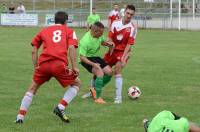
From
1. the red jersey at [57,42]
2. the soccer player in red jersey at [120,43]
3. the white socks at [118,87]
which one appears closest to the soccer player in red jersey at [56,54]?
the red jersey at [57,42]

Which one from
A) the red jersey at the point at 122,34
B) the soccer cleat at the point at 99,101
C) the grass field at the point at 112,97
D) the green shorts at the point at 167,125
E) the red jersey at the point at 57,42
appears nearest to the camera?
the green shorts at the point at 167,125

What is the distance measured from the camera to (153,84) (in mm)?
14000

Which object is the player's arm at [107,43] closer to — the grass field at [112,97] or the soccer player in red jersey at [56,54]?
the grass field at [112,97]

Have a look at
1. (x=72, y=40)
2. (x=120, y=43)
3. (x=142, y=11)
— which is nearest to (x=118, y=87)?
(x=120, y=43)

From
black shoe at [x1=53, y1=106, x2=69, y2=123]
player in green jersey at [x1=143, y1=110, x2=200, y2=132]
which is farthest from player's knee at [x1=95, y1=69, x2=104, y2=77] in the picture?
player in green jersey at [x1=143, y1=110, x2=200, y2=132]

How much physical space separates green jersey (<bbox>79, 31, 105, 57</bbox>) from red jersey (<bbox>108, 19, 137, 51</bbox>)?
35 centimetres

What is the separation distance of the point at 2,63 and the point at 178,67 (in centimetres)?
604

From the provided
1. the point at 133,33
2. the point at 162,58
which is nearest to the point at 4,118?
the point at 133,33

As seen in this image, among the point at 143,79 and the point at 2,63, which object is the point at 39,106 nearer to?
the point at 143,79

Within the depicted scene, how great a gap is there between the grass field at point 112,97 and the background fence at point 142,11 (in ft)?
82.8

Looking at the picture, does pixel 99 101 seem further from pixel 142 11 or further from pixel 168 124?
pixel 142 11

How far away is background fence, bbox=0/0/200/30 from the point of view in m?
46.1

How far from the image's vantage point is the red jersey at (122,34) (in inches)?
457

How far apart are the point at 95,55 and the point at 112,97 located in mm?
1134
